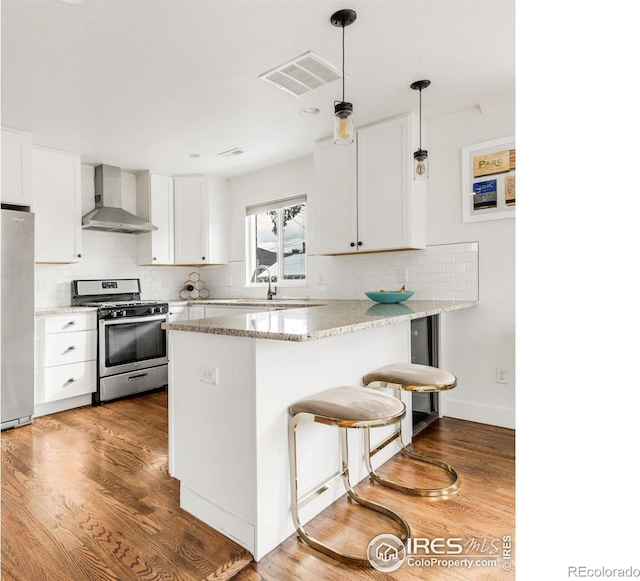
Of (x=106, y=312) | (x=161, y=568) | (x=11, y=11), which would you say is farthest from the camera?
(x=106, y=312)

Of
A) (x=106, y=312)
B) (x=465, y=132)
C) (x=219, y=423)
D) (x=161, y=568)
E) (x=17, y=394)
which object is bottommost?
(x=161, y=568)

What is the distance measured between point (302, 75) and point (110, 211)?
2.60 m

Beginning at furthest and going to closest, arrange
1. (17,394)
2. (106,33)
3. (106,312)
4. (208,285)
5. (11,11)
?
1. (208,285)
2. (106,312)
3. (17,394)
4. (106,33)
5. (11,11)

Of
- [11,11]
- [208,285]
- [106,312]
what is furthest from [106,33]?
[208,285]

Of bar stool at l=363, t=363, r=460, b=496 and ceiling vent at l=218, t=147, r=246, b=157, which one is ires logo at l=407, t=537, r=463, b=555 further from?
ceiling vent at l=218, t=147, r=246, b=157

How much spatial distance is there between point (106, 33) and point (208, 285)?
3.35 metres

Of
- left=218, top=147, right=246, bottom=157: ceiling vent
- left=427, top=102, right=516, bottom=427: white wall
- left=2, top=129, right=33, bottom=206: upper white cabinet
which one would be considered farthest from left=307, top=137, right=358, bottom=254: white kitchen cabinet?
left=2, top=129, right=33, bottom=206: upper white cabinet

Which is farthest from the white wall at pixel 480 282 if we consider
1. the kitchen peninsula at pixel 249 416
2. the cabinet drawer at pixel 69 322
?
the cabinet drawer at pixel 69 322

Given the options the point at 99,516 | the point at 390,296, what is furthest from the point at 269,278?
the point at 99,516

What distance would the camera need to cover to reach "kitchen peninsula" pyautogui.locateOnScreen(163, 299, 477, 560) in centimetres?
154

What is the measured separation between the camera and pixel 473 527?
5.53 ft

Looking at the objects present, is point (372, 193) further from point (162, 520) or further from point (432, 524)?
point (162, 520)

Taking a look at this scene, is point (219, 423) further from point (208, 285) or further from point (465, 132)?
point (208, 285)
